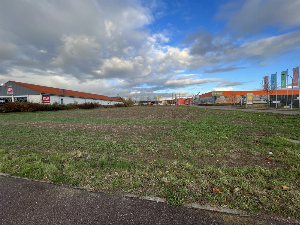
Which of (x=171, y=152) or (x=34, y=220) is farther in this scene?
(x=171, y=152)

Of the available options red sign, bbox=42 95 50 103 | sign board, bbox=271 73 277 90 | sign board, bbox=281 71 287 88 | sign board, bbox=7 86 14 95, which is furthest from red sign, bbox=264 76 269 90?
sign board, bbox=7 86 14 95

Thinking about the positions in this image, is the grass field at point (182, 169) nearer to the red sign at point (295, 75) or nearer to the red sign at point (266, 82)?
the red sign at point (295, 75)

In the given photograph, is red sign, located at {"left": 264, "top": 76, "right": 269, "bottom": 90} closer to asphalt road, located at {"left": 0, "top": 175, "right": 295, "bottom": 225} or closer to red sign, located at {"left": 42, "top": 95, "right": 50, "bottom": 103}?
asphalt road, located at {"left": 0, "top": 175, "right": 295, "bottom": 225}

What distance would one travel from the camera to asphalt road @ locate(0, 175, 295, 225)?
213cm

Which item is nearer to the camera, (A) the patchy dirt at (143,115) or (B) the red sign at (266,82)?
(A) the patchy dirt at (143,115)

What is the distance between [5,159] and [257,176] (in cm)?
616

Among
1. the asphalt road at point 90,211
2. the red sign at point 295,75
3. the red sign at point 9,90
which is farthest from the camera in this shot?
the red sign at point 9,90

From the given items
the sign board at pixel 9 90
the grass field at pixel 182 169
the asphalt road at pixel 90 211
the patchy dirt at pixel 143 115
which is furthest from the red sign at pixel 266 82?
the sign board at pixel 9 90

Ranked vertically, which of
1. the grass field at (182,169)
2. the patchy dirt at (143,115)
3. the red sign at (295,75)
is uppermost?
the red sign at (295,75)

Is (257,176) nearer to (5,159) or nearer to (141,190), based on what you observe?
(141,190)

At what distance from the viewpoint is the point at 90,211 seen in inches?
90.3

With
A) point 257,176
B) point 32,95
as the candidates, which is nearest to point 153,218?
point 257,176

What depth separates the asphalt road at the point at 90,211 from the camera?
2.13m

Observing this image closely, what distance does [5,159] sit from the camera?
4.25 meters
